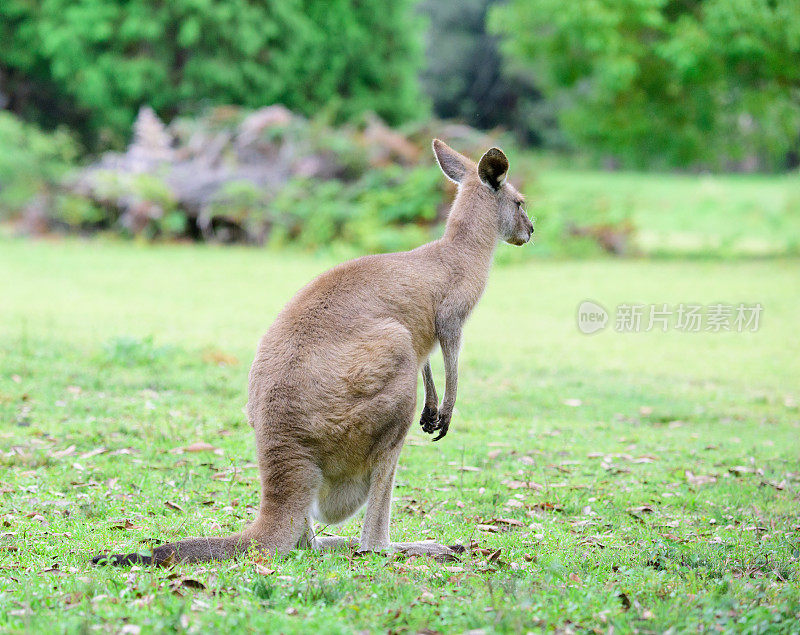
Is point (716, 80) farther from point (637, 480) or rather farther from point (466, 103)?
point (466, 103)

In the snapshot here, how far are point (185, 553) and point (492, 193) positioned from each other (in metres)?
2.57

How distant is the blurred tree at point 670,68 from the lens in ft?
55.0

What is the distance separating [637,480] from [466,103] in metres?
34.5

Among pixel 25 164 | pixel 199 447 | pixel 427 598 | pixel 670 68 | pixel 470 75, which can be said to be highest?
pixel 670 68

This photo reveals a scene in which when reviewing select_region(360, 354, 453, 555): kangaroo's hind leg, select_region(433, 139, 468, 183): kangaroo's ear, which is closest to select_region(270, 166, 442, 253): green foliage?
select_region(433, 139, 468, 183): kangaroo's ear

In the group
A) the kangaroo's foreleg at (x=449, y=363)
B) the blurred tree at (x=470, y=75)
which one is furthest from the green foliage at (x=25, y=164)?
the blurred tree at (x=470, y=75)

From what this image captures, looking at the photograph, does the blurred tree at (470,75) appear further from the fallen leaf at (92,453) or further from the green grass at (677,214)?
the fallen leaf at (92,453)

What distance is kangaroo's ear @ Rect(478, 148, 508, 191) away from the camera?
16.3 ft

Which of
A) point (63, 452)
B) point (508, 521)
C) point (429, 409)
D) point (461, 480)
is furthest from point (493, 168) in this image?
point (63, 452)

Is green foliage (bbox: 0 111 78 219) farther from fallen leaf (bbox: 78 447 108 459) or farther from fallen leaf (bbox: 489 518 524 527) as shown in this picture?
fallen leaf (bbox: 489 518 524 527)

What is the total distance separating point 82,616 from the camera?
11.0ft

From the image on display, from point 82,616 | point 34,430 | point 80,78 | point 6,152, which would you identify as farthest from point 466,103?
point 82,616

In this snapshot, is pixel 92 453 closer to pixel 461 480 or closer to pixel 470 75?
pixel 461 480

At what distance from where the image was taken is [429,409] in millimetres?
5008
